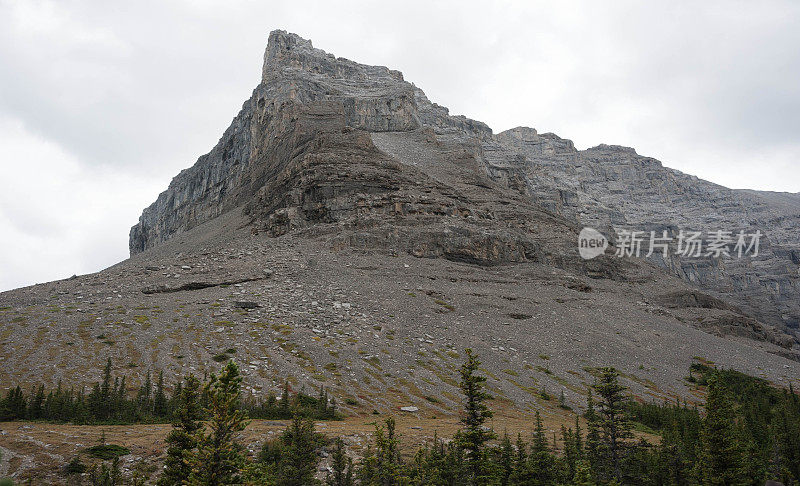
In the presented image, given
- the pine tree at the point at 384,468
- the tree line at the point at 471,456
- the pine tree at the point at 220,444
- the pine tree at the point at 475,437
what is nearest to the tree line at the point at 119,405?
the tree line at the point at 471,456

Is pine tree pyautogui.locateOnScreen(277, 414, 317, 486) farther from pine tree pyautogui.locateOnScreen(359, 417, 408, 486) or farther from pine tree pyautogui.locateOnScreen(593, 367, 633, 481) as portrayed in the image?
pine tree pyautogui.locateOnScreen(593, 367, 633, 481)

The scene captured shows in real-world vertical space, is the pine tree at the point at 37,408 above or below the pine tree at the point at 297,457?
below

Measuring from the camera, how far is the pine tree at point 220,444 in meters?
13.0

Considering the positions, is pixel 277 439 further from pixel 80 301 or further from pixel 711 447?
pixel 80 301

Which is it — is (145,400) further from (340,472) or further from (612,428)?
(612,428)

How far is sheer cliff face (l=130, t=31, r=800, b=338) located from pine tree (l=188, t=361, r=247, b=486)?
67.4 metres

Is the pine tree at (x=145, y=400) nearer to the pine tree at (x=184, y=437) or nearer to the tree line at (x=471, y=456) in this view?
the tree line at (x=471, y=456)

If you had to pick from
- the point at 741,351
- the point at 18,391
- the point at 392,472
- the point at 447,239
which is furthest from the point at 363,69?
the point at 392,472

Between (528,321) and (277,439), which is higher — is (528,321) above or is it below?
above

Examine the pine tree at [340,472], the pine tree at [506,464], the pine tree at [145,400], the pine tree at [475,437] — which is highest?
the pine tree at [475,437]

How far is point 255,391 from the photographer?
38.2 metres

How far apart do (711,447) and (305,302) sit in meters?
46.7

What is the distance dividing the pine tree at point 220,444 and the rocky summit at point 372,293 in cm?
2561

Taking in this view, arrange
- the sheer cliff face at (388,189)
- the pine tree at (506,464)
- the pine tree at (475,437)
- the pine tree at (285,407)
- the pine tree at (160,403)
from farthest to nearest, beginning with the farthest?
the sheer cliff face at (388,189)
the pine tree at (285,407)
the pine tree at (160,403)
the pine tree at (506,464)
the pine tree at (475,437)
